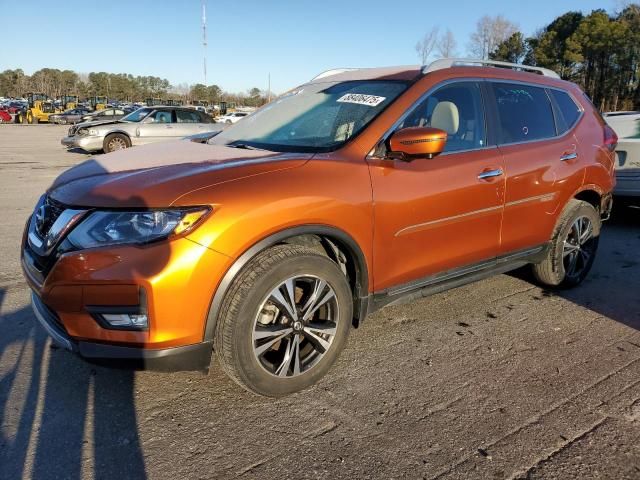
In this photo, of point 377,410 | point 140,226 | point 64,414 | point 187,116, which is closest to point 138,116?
point 187,116

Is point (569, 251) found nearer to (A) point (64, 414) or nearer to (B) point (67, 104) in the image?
(A) point (64, 414)

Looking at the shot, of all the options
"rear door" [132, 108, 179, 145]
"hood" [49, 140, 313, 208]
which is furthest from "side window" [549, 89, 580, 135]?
"rear door" [132, 108, 179, 145]

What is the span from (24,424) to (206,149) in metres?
1.80

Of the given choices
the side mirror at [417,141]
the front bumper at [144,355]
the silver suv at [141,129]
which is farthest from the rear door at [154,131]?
the front bumper at [144,355]

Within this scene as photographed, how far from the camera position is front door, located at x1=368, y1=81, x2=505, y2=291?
2926mm

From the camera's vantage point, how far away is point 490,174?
3.41 meters

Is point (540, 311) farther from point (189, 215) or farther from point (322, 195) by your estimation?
point (189, 215)

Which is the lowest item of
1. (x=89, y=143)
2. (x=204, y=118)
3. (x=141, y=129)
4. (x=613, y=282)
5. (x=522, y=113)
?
(x=613, y=282)

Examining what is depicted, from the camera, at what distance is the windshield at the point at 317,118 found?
3.11 meters

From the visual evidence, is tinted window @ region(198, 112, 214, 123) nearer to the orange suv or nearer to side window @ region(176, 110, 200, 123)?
side window @ region(176, 110, 200, 123)

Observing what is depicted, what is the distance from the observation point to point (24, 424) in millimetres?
2457

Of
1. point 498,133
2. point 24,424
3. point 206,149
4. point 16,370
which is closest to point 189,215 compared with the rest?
point 206,149

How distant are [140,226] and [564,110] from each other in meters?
3.58

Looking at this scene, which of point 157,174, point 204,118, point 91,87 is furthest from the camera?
point 91,87
